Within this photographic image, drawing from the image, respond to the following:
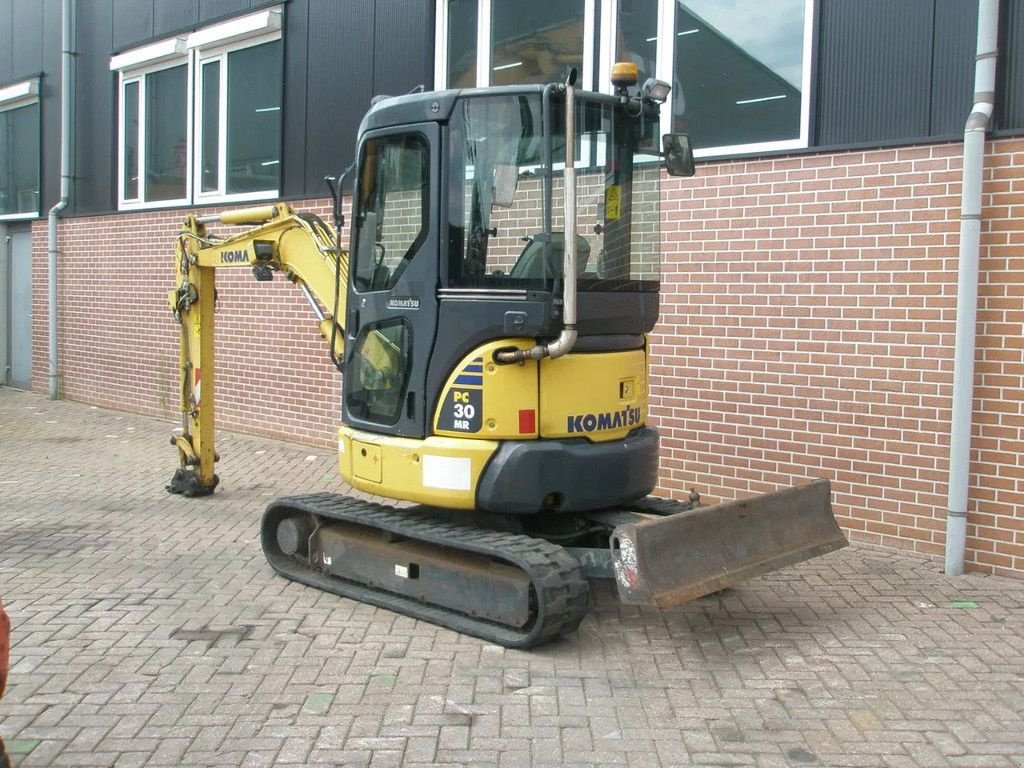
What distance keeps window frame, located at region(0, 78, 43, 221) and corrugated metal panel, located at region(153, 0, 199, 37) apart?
10.9 feet

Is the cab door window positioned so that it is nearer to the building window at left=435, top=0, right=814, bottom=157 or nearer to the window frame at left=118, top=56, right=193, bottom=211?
the building window at left=435, top=0, right=814, bottom=157

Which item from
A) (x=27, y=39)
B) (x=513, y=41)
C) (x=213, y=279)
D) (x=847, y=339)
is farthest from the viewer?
(x=27, y=39)

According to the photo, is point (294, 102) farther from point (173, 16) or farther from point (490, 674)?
point (490, 674)

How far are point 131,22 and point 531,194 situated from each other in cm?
1101

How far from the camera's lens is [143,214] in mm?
13758

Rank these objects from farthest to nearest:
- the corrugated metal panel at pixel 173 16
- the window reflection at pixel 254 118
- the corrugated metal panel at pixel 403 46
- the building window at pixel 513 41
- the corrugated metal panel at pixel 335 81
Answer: the corrugated metal panel at pixel 173 16
the window reflection at pixel 254 118
the corrugated metal panel at pixel 335 81
the corrugated metal panel at pixel 403 46
the building window at pixel 513 41

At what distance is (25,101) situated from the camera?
53.6ft

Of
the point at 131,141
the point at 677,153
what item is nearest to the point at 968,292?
the point at 677,153

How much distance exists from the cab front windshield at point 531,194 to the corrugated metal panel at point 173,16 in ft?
29.6

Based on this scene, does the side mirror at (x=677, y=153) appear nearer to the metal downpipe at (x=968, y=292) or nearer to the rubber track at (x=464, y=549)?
the metal downpipe at (x=968, y=292)

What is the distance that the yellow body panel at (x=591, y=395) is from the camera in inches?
213

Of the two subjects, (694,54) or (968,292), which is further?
(694,54)

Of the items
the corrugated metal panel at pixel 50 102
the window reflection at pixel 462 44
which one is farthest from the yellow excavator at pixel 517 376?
the corrugated metal panel at pixel 50 102

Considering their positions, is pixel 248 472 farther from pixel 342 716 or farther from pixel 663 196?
pixel 342 716
